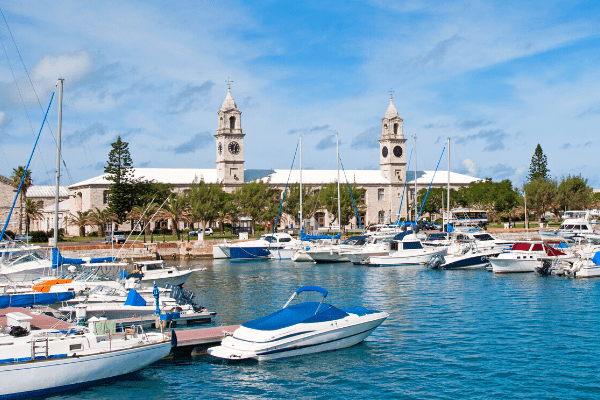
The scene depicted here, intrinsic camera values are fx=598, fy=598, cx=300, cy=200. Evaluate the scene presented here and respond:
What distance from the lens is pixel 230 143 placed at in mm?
98500

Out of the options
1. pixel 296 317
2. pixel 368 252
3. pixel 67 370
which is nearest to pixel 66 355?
pixel 67 370

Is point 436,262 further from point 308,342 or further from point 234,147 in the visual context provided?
point 234,147

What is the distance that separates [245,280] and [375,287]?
9.63m

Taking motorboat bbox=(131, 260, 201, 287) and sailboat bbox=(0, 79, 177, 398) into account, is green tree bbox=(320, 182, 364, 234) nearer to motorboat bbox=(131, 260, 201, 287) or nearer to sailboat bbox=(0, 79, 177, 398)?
motorboat bbox=(131, 260, 201, 287)

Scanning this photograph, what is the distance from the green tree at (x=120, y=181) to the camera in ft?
260

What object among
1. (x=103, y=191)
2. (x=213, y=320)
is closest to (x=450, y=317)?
(x=213, y=320)

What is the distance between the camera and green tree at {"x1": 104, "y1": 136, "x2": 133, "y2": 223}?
79312 mm

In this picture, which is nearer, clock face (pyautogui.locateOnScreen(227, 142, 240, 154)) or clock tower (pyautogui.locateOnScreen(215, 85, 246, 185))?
clock tower (pyautogui.locateOnScreen(215, 85, 246, 185))

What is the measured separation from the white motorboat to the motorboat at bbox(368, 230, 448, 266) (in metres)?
32.0

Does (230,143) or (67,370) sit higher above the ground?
(230,143)

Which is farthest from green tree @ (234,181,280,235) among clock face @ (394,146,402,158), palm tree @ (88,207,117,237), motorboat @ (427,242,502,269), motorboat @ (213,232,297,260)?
motorboat @ (427,242,502,269)

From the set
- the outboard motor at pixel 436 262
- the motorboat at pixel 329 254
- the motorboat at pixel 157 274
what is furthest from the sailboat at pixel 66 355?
the motorboat at pixel 329 254

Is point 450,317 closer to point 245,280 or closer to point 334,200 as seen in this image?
point 245,280

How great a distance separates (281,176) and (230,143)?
1099 centimetres
